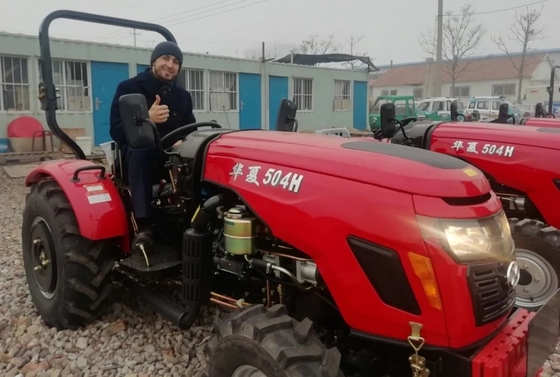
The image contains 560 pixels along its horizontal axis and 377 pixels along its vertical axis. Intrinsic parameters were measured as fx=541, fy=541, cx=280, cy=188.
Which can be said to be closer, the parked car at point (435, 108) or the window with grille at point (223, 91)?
the window with grille at point (223, 91)

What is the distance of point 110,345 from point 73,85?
13.2m

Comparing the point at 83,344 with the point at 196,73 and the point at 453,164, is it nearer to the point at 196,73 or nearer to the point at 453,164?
the point at 453,164

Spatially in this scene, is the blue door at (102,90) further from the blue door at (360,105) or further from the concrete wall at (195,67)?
the blue door at (360,105)

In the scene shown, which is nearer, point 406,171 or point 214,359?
point 406,171

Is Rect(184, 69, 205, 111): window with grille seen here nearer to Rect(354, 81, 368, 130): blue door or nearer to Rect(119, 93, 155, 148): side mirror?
Rect(354, 81, 368, 130): blue door

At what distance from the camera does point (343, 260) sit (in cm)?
191

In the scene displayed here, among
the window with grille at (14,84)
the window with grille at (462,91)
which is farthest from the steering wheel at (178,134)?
the window with grille at (462,91)

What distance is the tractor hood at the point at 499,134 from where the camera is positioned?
3.82 metres

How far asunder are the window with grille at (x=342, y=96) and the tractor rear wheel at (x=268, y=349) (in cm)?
2127

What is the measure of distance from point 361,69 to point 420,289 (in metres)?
23.1

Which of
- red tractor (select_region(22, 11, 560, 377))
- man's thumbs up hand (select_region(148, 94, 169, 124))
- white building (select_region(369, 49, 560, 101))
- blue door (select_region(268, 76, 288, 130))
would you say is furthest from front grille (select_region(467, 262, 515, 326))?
white building (select_region(369, 49, 560, 101))

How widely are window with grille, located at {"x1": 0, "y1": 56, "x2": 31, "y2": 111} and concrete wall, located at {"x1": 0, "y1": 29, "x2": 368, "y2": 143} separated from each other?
0.12 metres

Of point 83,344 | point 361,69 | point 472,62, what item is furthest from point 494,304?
point 472,62

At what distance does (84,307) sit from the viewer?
3.09 m
